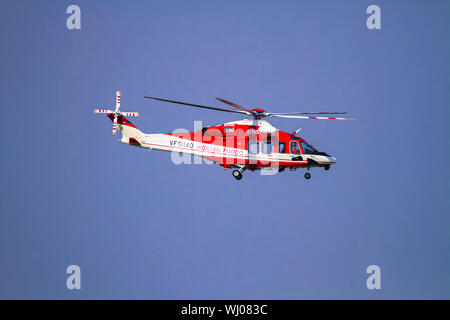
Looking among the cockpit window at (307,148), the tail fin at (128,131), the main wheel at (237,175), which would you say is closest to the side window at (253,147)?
the main wheel at (237,175)

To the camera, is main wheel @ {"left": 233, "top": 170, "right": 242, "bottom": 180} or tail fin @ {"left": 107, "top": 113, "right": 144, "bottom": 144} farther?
tail fin @ {"left": 107, "top": 113, "right": 144, "bottom": 144}

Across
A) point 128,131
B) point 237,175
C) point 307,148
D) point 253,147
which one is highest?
point 128,131

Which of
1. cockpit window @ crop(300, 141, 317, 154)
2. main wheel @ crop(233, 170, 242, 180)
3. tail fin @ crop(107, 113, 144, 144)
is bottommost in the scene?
main wheel @ crop(233, 170, 242, 180)

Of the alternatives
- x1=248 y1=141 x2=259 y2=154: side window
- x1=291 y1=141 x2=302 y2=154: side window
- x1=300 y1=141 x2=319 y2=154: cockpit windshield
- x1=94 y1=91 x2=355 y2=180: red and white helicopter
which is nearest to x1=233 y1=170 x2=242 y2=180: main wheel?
x1=94 y1=91 x2=355 y2=180: red and white helicopter

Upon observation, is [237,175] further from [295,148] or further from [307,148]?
[307,148]

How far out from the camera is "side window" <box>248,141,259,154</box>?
4353 cm

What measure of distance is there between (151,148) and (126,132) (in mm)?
2112

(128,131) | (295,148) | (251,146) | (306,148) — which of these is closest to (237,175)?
(251,146)

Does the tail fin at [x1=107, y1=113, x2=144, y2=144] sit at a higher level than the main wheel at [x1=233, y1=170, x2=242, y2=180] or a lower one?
higher

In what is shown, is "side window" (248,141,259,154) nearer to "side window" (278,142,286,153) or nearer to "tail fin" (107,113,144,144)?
"side window" (278,142,286,153)

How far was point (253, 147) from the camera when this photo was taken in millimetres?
43562

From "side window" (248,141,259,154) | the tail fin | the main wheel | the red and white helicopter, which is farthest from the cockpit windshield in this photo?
the tail fin

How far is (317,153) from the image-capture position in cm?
4306

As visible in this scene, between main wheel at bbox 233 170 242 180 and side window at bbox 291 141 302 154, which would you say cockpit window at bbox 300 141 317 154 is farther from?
main wheel at bbox 233 170 242 180
